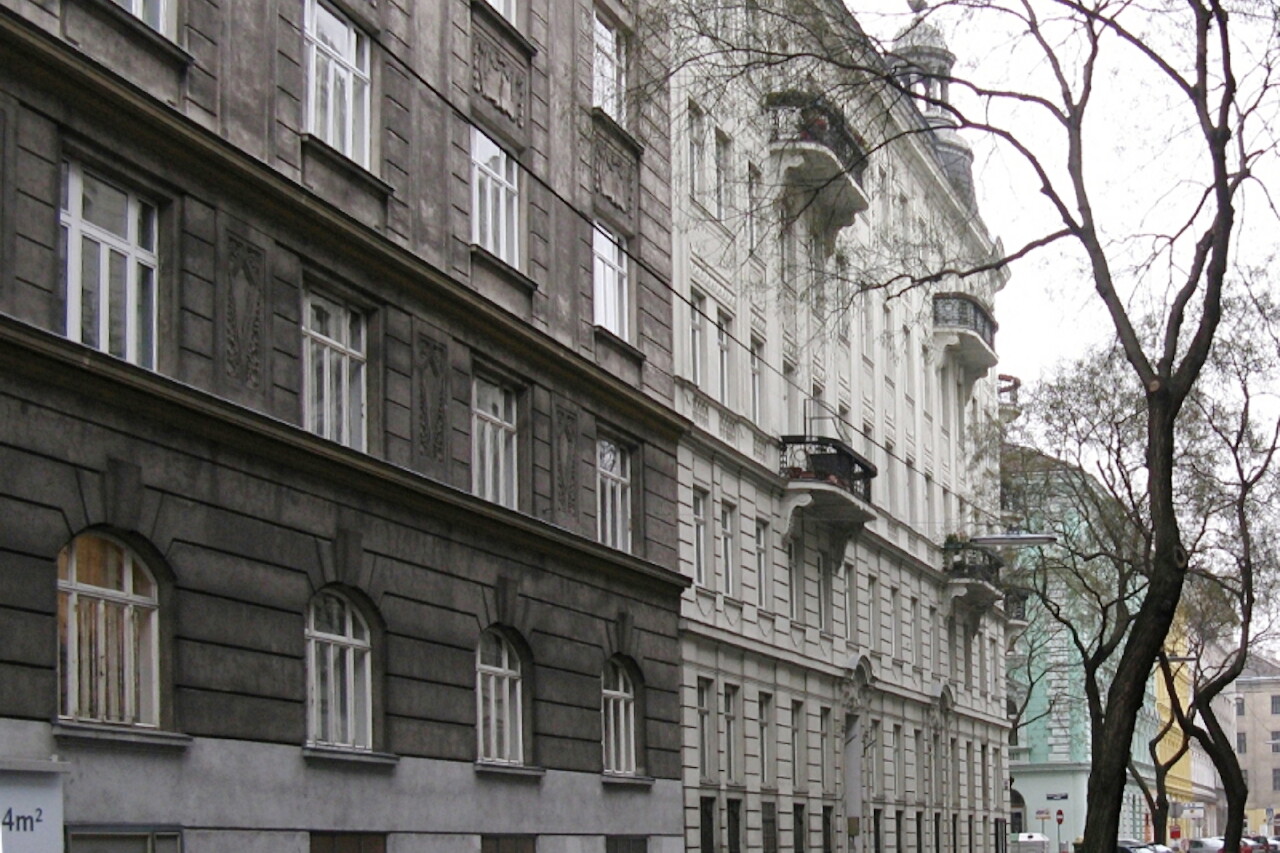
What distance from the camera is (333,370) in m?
22.7

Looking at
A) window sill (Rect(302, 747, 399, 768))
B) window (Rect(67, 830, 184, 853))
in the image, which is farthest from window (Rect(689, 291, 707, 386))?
window (Rect(67, 830, 184, 853))

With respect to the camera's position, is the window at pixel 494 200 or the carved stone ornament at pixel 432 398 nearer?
the carved stone ornament at pixel 432 398

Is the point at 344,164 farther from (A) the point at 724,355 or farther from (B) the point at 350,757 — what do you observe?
(A) the point at 724,355

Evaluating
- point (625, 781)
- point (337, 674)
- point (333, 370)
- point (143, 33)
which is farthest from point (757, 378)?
point (143, 33)

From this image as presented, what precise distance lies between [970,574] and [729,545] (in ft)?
65.8

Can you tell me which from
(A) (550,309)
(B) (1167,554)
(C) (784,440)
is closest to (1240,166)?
(B) (1167,554)

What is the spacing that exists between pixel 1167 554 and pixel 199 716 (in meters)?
9.21

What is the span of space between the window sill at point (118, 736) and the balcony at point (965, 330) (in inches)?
1585

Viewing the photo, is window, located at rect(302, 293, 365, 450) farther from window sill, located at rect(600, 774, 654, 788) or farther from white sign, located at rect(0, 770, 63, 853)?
white sign, located at rect(0, 770, 63, 853)

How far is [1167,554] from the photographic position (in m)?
19.9

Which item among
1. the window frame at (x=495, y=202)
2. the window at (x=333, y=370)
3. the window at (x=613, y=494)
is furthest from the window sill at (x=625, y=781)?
the window at (x=333, y=370)

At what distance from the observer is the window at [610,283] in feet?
101

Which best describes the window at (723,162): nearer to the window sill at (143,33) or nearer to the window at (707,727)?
the window at (707,727)

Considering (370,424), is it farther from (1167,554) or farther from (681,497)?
(681,497)
